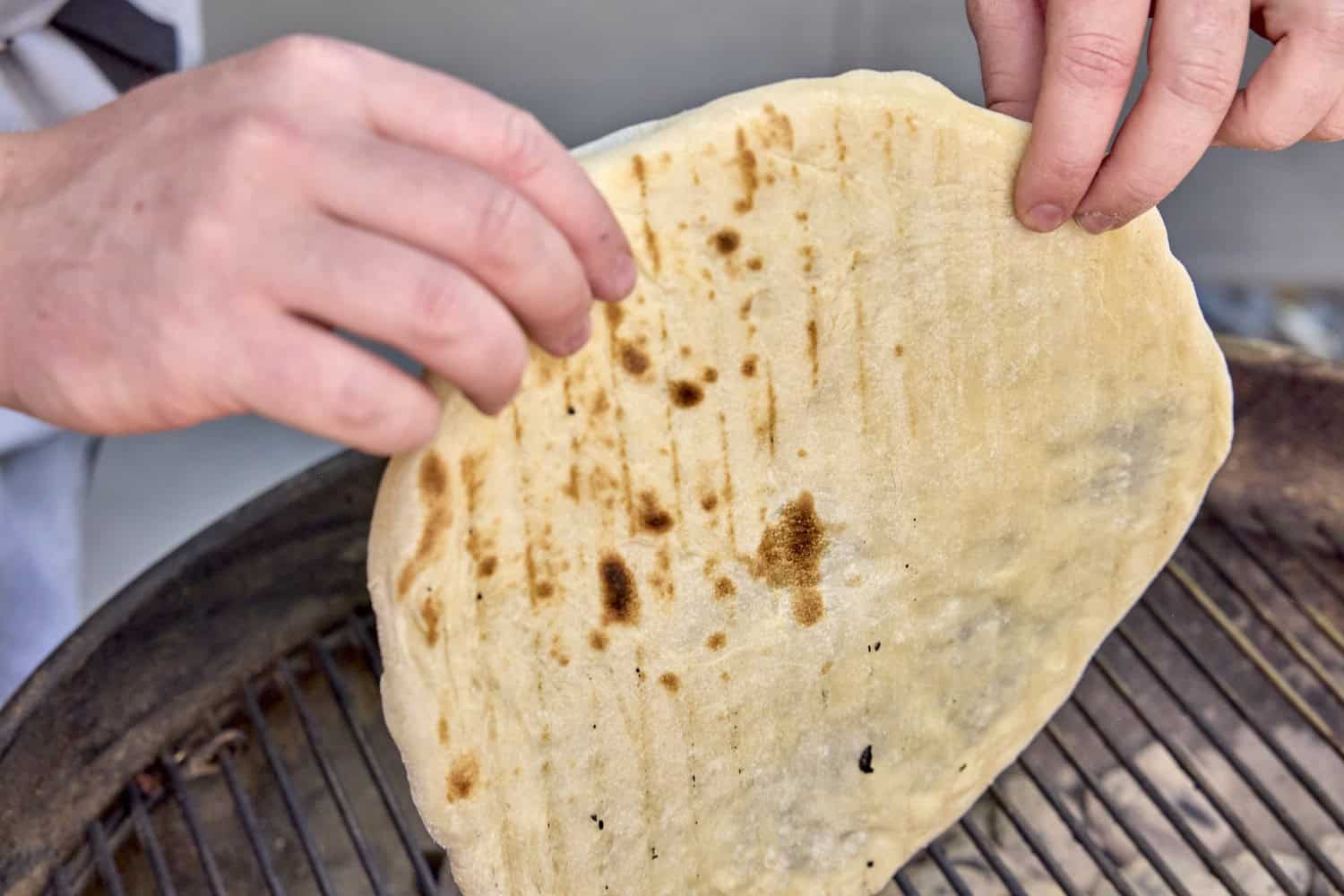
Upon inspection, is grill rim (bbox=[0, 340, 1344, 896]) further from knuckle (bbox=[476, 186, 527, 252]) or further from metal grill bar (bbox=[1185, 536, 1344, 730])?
knuckle (bbox=[476, 186, 527, 252])

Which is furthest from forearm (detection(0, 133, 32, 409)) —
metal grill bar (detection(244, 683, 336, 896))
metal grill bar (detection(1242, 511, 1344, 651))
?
metal grill bar (detection(1242, 511, 1344, 651))

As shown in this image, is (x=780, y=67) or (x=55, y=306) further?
(x=780, y=67)

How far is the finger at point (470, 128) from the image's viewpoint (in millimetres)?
655

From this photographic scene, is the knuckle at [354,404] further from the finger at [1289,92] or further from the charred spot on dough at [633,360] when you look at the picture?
the finger at [1289,92]

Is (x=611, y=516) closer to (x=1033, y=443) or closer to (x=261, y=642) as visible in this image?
(x=1033, y=443)

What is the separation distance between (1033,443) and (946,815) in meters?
0.38

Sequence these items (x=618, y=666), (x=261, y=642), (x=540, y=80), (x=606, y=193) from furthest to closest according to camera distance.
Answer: (x=540, y=80)
(x=261, y=642)
(x=618, y=666)
(x=606, y=193)

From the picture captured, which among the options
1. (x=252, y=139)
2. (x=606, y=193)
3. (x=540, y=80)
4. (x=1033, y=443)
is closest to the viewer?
(x=252, y=139)

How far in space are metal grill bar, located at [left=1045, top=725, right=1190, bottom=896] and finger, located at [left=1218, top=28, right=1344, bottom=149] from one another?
625 millimetres

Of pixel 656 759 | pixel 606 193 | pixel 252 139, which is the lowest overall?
pixel 656 759

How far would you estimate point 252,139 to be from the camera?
2.06ft

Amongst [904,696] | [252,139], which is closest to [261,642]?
[904,696]

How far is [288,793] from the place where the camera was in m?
1.21

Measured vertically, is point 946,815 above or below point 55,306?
below
